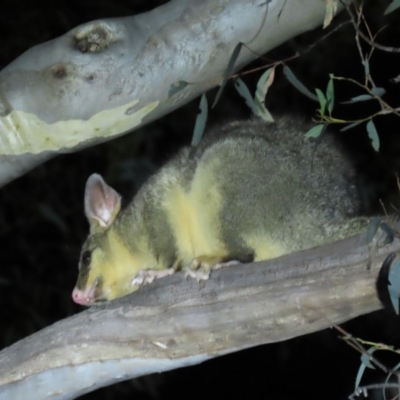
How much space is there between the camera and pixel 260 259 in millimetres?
3105

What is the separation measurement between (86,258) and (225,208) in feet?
2.58

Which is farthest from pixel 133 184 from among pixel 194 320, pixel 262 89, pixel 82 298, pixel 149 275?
pixel 262 89

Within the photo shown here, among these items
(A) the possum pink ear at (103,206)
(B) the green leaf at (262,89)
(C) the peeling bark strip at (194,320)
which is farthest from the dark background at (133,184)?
(B) the green leaf at (262,89)

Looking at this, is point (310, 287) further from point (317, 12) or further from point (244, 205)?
point (317, 12)

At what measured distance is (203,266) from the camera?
2.95 m

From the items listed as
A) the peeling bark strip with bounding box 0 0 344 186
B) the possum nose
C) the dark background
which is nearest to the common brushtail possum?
the possum nose

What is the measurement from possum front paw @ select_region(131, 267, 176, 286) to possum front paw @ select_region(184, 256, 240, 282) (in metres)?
0.16

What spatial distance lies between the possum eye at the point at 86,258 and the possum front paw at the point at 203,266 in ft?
2.41

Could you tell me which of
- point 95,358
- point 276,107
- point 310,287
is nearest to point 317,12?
point 310,287

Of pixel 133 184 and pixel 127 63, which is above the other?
pixel 127 63

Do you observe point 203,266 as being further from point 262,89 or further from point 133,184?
point 133,184

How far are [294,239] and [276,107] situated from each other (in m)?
2.94

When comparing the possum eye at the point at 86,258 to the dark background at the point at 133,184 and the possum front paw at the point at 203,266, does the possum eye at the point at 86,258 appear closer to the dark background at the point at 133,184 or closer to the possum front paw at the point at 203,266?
the possum front paw at the point at 203,266

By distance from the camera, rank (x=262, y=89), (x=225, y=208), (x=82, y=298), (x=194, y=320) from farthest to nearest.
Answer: (x=82, y=298) → (x=225, y=208) → (x=194, y=320) → (x=262, y=89)
